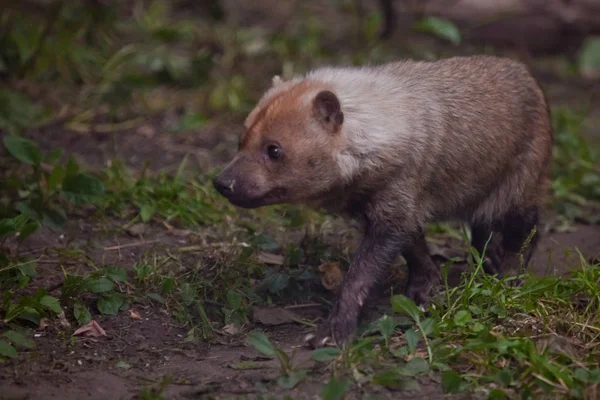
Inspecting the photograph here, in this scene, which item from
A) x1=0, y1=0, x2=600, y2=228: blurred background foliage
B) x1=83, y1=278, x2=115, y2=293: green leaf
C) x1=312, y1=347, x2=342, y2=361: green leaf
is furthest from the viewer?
x1=0, y1=0, x2=600, y2=228: blurred background foliage

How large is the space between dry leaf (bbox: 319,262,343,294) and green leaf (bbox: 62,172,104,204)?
1.56 m

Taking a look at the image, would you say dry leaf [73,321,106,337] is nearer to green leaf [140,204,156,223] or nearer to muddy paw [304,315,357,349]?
muddy paw [304,315,357,349]

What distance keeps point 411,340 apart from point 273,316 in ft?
3.36

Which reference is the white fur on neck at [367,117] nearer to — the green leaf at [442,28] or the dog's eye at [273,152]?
the dog's eye at [273,152]

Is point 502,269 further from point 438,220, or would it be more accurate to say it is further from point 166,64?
point 166,64

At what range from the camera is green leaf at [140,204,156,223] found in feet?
20.8

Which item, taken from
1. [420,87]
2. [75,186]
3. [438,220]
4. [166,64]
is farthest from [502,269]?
[166,64]

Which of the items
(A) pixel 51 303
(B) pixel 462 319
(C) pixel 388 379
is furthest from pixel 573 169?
(A) pixel 51 303

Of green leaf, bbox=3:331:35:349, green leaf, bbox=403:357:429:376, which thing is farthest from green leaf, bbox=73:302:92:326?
green leaf, bbox=403:357:429:376

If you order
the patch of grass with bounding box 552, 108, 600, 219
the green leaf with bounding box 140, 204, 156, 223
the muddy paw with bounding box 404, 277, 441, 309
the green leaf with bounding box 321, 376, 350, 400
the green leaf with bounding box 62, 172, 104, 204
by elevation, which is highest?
the green leaf with bounding box 62, 172, 104, 204

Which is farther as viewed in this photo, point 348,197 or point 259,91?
point 259,91

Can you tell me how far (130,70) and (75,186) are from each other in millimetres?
3255

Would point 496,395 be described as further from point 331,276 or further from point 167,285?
point 167,285

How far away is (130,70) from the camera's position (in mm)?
8961
